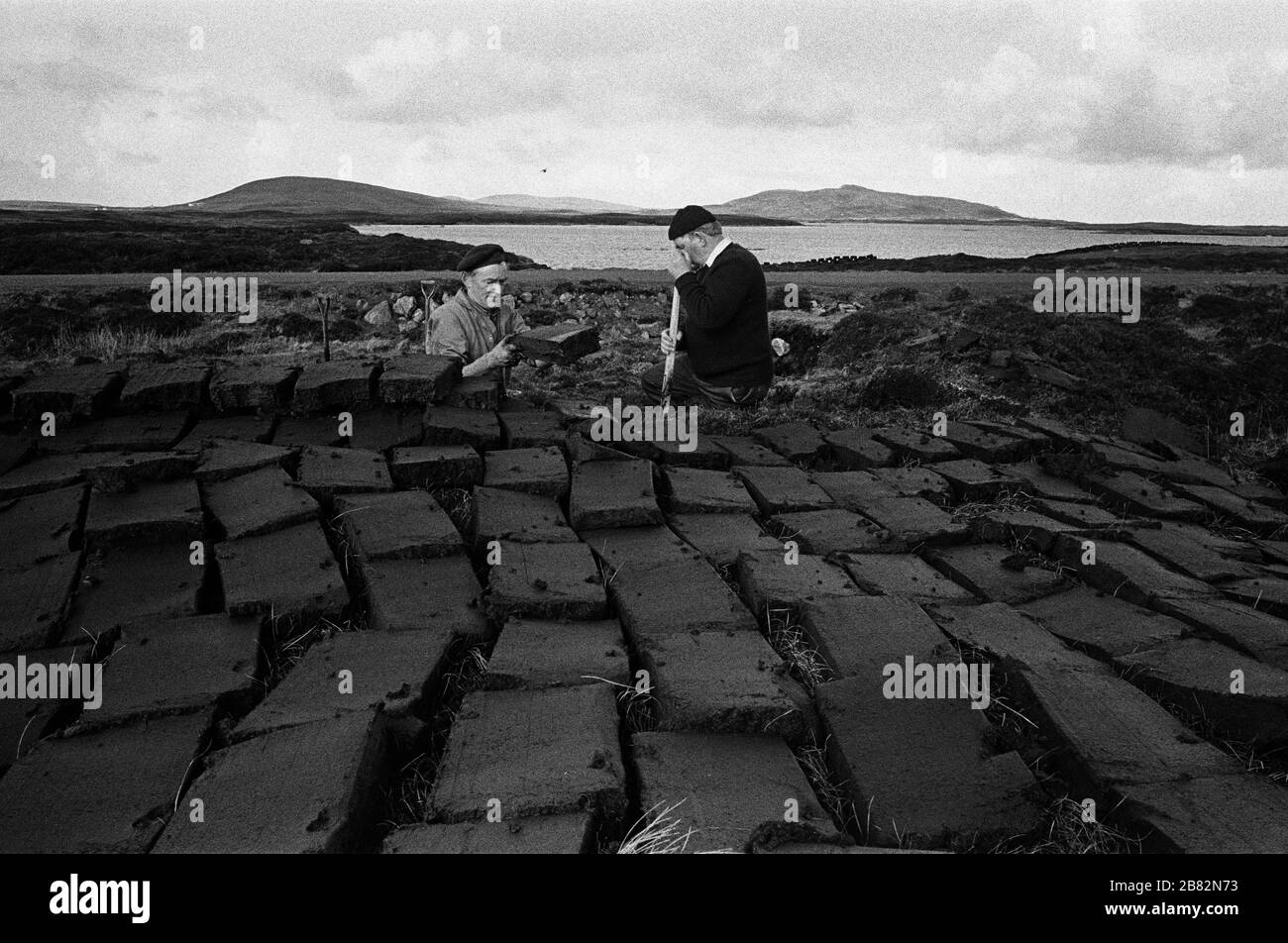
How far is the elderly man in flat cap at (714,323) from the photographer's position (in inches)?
257

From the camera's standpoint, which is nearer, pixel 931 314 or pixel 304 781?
pixel 304 781

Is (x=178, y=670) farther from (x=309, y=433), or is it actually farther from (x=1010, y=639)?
(x=1010, y=639)

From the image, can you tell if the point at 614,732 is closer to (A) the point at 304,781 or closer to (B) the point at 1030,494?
(A) the point at 304,781

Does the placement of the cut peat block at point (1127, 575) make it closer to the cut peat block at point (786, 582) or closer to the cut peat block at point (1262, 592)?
the cut peat block at point (1262, 592)

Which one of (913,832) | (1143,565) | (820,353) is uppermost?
(820,353)

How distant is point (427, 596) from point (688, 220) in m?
3.90

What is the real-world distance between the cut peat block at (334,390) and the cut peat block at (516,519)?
1411 millimetres

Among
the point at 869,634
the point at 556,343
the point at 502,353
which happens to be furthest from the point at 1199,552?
the point at 502,353

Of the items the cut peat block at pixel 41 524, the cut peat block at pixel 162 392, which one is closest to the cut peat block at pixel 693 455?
the cut peat block at pixel 162 392

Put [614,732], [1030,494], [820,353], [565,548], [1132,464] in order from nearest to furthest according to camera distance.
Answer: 1. [614,732]
2. [565,548]
3. [1030,494]
4. [1132,464]
5. [820,353]

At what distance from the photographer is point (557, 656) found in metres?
3.38

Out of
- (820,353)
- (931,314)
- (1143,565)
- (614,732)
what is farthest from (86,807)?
(931,314)

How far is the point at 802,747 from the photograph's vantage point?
119 inches
